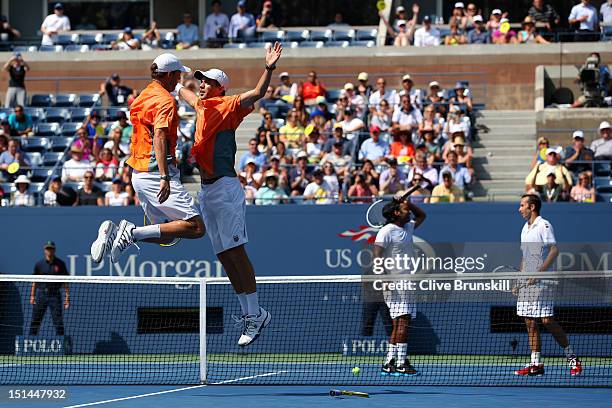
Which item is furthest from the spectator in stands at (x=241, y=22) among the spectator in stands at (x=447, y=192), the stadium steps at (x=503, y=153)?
the spectator in stands at (x=447, y=192)

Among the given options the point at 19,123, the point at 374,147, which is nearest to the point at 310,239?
the point at 374,147

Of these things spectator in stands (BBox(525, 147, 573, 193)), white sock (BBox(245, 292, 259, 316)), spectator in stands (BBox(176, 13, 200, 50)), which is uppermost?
spectator in stands (BBox(176, 13, 200, 50))

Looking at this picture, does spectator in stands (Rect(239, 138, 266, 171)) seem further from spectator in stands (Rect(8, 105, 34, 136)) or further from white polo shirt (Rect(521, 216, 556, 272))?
white polo shirt (Rect(521, 216, 556, 272))

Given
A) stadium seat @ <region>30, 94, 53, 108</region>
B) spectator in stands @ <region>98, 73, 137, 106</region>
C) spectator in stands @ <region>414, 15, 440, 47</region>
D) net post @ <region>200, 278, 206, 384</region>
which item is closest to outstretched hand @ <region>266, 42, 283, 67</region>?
net post @ <region>200, 278, 206, 384</region>

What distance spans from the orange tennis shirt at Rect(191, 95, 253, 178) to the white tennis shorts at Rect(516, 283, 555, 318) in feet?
17.6

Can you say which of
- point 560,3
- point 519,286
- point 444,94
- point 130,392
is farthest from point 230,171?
point 560,3

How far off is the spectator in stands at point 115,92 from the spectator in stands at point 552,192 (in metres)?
10.1

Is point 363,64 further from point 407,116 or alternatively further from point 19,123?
point 19,123

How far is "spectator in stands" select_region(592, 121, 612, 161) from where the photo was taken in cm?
2241

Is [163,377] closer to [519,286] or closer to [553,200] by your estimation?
[519,286]

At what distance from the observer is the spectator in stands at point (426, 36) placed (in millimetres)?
29203

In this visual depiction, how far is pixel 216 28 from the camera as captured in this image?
31406 mm

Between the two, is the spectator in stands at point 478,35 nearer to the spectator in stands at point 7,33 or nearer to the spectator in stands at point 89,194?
the spectator in stands at point 89,194

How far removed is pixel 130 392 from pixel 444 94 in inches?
544
